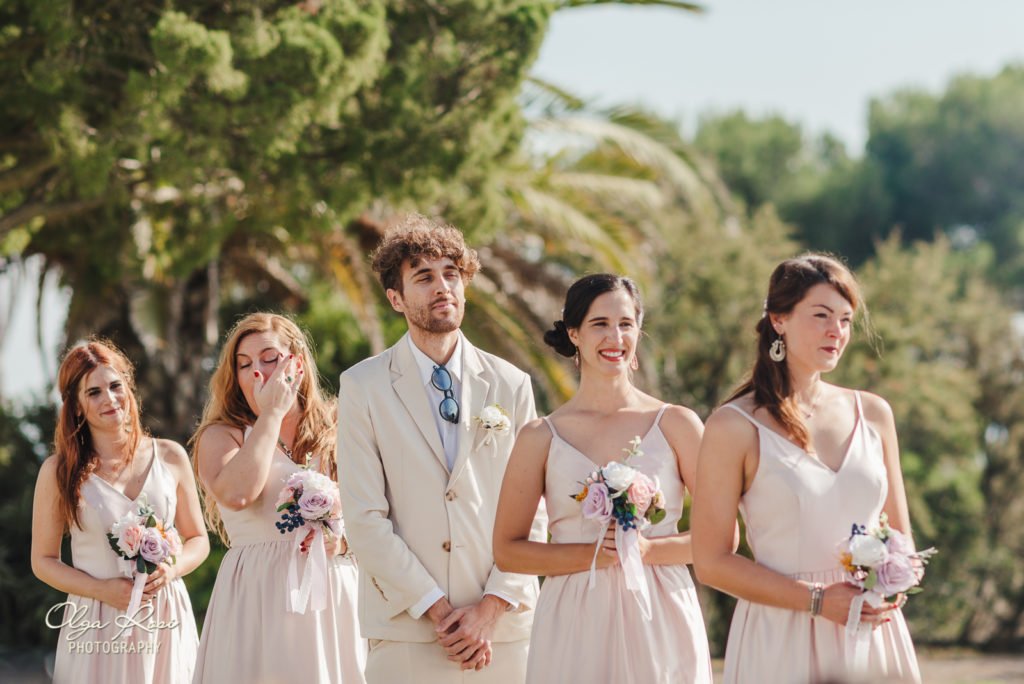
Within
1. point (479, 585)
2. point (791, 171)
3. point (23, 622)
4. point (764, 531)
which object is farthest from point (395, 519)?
point (791, 171)

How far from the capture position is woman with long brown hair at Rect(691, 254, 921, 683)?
425 cm

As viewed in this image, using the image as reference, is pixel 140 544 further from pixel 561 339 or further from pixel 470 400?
pixel 561 339

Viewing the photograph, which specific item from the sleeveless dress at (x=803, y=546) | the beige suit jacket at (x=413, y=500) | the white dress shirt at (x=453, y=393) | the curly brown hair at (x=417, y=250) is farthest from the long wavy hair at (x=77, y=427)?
the sleeveless dress at (x=803, y=546)

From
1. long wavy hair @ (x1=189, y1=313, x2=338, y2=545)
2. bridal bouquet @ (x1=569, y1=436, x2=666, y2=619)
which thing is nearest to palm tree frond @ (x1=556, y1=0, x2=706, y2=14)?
long wavy hair @ (x1=189, y1=313, x2=338, y2=545)

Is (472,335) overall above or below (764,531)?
above

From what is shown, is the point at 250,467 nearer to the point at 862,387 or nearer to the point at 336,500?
the point at 336,500

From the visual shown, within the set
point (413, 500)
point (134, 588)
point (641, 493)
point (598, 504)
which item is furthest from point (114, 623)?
point (641, 493)

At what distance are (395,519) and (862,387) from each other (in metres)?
15.0

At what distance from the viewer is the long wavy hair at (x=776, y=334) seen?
4.44m

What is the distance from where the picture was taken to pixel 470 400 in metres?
5.36

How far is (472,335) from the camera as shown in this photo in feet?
45.0

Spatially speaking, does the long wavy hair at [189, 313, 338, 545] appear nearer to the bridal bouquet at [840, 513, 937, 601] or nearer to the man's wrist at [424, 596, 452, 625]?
the man's wrist at [424, 596, 452, 625]

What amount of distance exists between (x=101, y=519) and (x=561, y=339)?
2438mm

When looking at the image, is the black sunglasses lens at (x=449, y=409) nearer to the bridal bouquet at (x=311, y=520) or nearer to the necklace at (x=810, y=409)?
the bridal bouquet at (x=311, y=520)
